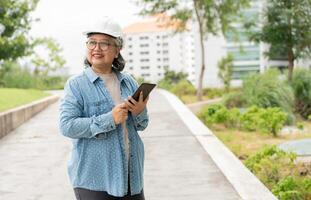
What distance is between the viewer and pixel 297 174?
23.8 feet

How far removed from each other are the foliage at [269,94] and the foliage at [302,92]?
2.71ft

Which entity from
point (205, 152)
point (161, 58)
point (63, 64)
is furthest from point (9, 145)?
point (161, 58)

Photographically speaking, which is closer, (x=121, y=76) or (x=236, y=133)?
(x=121, y=76)

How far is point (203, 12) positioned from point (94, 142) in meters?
22.2

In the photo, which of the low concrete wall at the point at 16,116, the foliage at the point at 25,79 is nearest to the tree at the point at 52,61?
the foliage at the point at 25,79

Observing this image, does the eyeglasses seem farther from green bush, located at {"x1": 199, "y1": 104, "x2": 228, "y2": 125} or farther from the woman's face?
green bush, located at {"x1": 199, "y1": 104, "x2": 228, "y2": 125}

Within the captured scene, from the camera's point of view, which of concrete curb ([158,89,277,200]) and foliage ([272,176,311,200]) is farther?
foliage ([272,176,311,200])

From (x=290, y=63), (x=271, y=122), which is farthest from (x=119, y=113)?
(x=290, y=63)

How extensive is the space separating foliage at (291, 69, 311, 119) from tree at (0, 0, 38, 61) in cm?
848

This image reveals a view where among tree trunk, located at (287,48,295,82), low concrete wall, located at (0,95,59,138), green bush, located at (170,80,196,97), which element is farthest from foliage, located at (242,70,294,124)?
green bush, located at (170,80,196,97)

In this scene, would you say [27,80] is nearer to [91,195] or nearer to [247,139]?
[247,139]

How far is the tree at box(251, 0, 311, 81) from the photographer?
21166mm

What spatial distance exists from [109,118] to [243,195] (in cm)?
275

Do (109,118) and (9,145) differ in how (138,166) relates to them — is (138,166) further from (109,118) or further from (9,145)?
(9,145)
